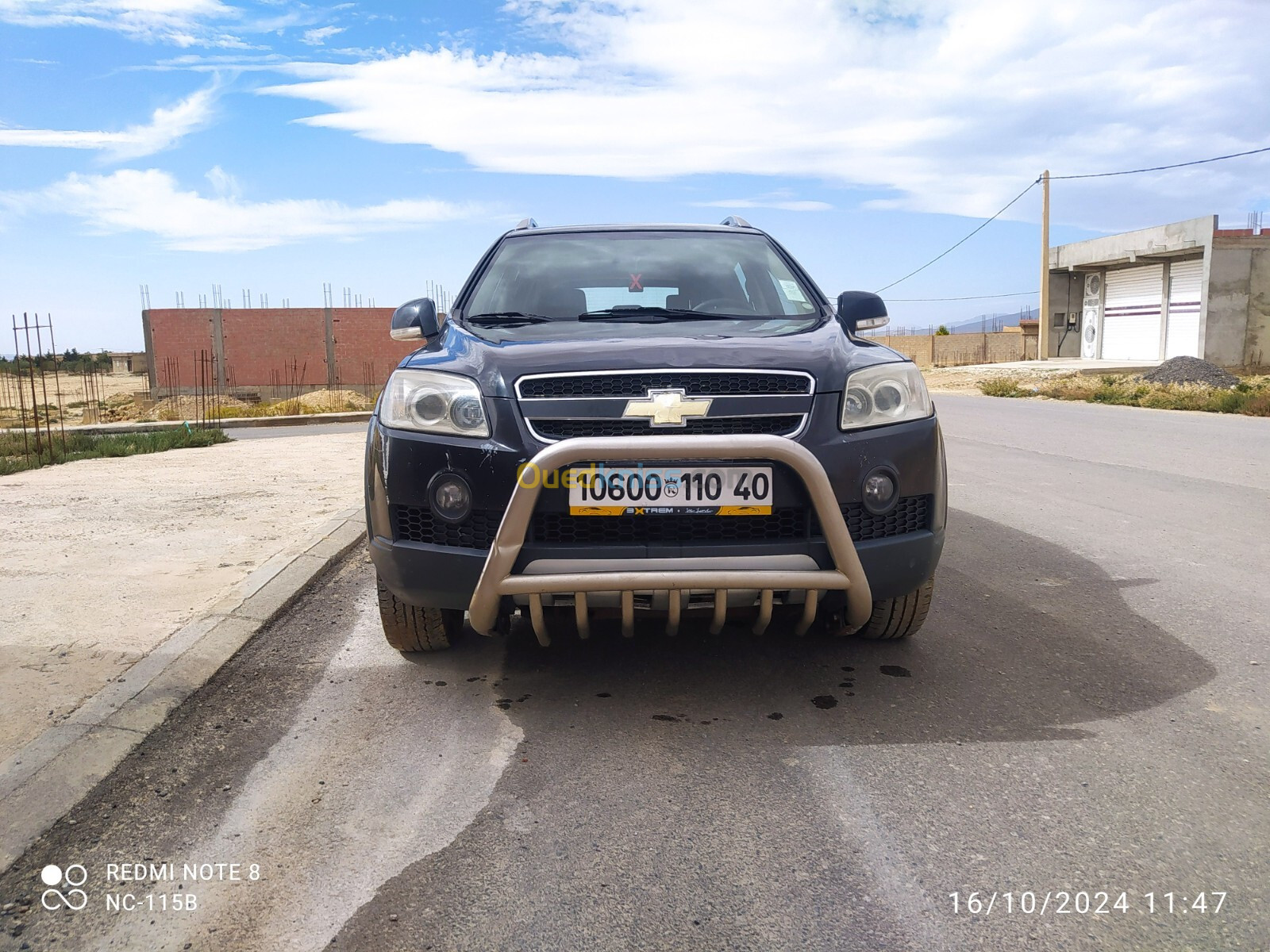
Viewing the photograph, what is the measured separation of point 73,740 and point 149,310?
37672 millimetres

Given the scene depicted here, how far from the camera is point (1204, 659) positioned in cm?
367

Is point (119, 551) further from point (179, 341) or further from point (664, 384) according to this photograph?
point (179, 341)

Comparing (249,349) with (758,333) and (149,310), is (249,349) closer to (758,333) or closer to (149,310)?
(149,310)

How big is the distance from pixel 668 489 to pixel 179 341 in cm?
3797

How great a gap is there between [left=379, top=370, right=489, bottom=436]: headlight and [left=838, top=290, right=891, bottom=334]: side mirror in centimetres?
156

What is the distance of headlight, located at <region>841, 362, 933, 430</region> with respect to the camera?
315 centimetres

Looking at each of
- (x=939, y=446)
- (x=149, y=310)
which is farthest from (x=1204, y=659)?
(x=149, y=310)

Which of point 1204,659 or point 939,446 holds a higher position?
point 939,446

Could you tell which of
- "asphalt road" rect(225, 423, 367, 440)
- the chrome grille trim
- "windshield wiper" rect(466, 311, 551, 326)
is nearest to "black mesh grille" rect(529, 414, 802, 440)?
the chrome grille trim

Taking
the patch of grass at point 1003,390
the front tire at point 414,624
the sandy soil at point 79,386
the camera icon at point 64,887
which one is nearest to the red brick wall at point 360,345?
the sandy soil at point 79,386

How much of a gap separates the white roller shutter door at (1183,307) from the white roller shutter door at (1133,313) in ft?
1.78

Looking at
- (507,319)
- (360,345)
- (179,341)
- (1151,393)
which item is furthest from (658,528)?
(179,341)

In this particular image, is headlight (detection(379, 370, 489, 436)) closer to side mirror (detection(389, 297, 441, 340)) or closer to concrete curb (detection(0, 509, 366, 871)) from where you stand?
side mirror (detection(389, 297, 441, 340))

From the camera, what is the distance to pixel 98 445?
41.0 ft
